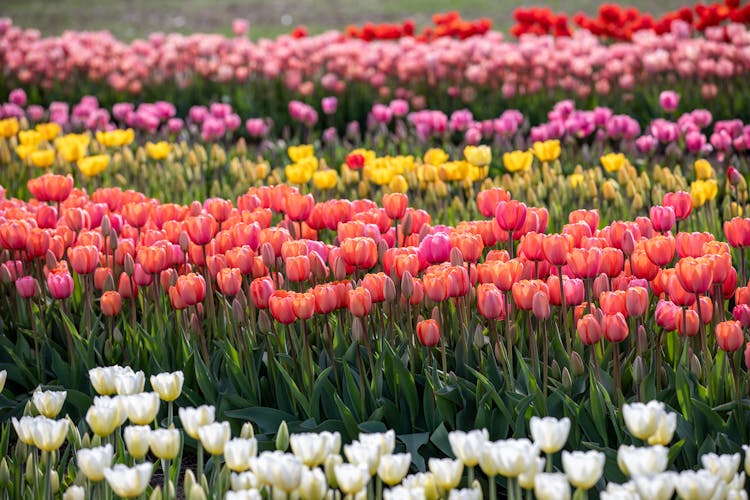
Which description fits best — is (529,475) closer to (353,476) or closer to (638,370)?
(353,476)

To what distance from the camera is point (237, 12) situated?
2788cm

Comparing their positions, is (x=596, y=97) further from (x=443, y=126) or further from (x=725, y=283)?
(x=725, y=283)

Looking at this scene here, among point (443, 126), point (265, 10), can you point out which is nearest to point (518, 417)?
point (443, 126)

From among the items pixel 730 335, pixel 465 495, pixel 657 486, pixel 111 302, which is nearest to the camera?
pixel 657 486

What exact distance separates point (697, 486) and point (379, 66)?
8284mm

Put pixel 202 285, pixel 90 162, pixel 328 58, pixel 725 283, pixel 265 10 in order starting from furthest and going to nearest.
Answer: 1. pixel 265 10
2. pixel 328 58
3. pixel 90 162
4. pixel 202 285
5. pixel 725 283

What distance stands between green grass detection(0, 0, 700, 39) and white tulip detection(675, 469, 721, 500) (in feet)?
69.4

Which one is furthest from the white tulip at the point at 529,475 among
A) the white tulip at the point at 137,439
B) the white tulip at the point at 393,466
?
the white tulip at the point at 137,439

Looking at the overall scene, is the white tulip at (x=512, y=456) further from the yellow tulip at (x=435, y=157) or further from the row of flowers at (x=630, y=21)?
the row of flowers at (x=630, y=21)

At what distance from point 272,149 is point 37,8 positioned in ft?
77.7

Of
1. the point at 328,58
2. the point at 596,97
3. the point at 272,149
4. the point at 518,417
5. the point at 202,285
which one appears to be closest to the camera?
the point at 518,417

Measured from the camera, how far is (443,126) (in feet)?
22.1

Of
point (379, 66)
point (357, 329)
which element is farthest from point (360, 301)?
point (379, 66)

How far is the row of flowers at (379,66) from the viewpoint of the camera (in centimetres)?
922
